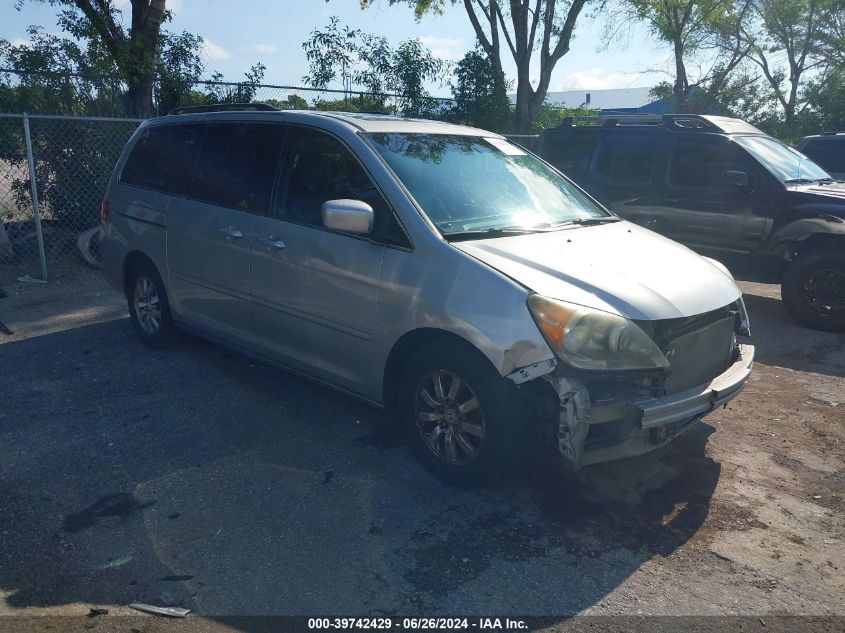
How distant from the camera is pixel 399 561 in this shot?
Answer: 343 centimetres

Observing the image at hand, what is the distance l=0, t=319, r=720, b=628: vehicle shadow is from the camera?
10.6 ft

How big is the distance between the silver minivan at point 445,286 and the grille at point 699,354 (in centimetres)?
1

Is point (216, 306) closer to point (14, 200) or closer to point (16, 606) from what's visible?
point (16, 606)

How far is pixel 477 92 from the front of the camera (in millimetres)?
14695

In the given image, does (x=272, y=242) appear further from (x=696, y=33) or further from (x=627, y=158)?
(x=696, y=33)

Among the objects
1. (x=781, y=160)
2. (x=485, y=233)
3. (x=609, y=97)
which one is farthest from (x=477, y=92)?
(x=609, y=97)

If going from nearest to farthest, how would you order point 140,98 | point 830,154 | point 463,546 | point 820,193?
point 463,546 → point 820,193 → point 140,98 → point 830,154

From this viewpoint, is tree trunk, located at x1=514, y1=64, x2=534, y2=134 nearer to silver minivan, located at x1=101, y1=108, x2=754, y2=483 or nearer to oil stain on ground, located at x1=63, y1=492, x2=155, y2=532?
silver minivan, located at x1=101, y1=108, x2=754, y2=483

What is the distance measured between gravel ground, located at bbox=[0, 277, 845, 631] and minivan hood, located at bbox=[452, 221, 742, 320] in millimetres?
1046

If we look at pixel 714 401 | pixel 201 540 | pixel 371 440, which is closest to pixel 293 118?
pixel 371 440

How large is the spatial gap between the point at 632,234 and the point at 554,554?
2.19m

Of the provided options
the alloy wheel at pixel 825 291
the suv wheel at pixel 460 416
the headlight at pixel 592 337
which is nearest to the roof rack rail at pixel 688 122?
the alloy wheel at pixel 825 291

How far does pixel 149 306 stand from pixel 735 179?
5743 millimetres

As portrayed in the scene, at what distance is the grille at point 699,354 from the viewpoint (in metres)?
3.82
